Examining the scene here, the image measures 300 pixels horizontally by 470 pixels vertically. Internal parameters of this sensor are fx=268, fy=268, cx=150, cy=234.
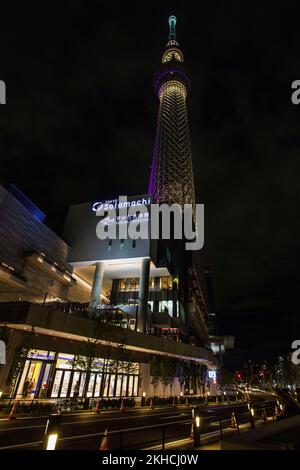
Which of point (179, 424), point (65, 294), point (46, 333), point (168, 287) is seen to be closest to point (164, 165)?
point (168, 287)

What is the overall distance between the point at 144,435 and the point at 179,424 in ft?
11.7

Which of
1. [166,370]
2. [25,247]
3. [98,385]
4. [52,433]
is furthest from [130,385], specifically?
[52,433]

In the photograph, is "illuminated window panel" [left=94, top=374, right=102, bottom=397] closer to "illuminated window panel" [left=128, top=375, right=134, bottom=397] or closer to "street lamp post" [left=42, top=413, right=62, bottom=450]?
"illuminated window panel" [left=128, top=375, right=134, bottom=397]

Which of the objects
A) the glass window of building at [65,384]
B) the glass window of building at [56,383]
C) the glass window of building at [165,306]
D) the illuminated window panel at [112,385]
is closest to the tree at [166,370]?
the illuminated window panel at [112,385]

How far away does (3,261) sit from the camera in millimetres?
32594

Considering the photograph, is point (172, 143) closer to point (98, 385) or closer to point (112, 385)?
point (112, 385)

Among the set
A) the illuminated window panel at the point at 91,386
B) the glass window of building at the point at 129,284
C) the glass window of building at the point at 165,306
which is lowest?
the illuminated window panel at the point at 91,386

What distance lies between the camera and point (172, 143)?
9831cm

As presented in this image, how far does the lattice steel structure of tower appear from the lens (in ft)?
295

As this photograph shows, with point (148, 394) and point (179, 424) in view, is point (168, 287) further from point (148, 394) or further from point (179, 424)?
point (179, 424)

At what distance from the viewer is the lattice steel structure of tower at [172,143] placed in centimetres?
9000

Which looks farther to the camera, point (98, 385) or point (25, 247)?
point (25, 247)

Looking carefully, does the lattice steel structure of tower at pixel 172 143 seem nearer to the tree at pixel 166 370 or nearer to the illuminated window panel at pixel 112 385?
the tree at pixel 166 370

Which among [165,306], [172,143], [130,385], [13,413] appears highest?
[172,143]
